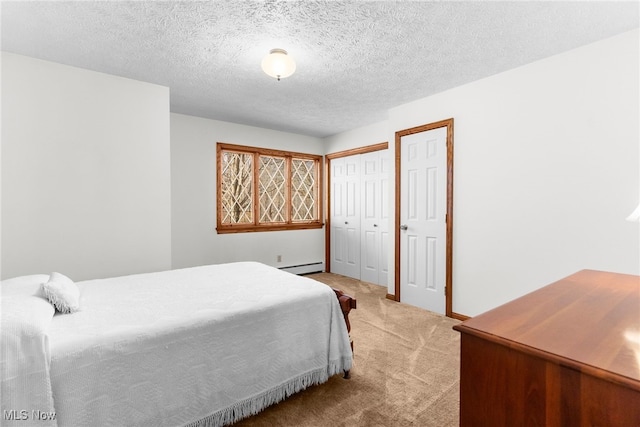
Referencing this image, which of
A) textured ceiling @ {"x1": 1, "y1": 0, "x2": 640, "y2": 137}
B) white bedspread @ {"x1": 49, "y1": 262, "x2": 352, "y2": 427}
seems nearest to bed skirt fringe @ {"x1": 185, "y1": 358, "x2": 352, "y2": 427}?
white bedspread @ {"x1": 49, "y1": 262, "x2": 352, "y2": 427}

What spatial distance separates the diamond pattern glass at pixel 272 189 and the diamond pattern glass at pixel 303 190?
0.59ft

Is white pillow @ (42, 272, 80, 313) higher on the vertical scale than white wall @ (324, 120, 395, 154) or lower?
lower

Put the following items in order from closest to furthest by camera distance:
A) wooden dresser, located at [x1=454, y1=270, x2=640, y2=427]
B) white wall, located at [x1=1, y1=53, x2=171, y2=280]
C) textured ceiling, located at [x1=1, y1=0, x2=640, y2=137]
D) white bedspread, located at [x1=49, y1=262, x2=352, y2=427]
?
1. wooden dresser, located at [x1=454, y1=270, x2=640, y2=427]
2. white bedspread, located at [x1=49, y1=262, x2=352, y2=427]
3. textured ceiling, located at [x1=1, y1=0, x2=640, y2=137]
4. white wall, located at [x1=1, y1=53, x2=171, y2=280]

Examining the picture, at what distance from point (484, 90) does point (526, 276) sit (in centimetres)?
173

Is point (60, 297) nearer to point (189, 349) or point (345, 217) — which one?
point (189, 349)

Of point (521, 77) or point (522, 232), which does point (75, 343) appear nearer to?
point (522, 232)

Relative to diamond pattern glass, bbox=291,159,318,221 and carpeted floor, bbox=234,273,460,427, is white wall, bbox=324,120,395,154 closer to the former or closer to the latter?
diamond pattern glass, bbox=291,159,318,221

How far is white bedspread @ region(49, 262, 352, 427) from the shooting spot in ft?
4.06

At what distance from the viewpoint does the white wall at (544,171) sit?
7.04ft

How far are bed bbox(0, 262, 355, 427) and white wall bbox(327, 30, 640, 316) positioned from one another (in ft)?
5.48

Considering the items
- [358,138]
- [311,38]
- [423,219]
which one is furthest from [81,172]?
[358,138]

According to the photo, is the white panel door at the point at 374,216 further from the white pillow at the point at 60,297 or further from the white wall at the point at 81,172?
the white pillow at the point at 60,297

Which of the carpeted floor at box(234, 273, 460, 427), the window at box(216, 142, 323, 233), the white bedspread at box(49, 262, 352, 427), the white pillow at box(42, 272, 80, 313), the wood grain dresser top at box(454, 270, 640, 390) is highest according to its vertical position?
the window at box(216, 142, 323, 233)

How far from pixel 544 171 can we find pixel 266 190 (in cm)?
353
